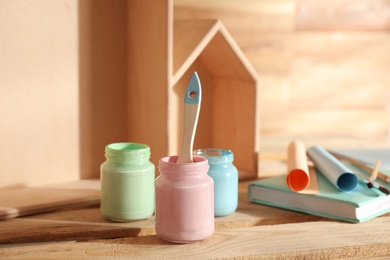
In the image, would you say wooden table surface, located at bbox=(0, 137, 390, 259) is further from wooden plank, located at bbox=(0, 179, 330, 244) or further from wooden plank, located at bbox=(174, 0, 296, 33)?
wooden plank, located at bbox=(174, 0, 296, 33)

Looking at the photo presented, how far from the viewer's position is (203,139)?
1.29 m

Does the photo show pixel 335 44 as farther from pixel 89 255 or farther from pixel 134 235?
pixel 89 255

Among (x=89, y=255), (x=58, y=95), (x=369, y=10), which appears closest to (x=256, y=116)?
(x=58, y=95)

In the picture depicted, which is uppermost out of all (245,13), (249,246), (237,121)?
(245,13)

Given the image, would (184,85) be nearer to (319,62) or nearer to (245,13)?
(245,13)

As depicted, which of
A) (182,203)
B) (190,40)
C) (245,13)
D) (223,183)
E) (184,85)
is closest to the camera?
(182,203)

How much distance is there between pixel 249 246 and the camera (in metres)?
0.82

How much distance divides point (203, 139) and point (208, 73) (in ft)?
0.47

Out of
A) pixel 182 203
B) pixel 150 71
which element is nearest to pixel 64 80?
pixel 150 71

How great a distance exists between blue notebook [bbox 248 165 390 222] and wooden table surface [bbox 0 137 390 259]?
0.01 metres

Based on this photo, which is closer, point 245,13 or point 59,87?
point 59,87

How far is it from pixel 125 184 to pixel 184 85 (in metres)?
0.38

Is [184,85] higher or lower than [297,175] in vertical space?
higher

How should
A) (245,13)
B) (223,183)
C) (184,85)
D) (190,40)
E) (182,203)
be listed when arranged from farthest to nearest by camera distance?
1. (245,13)
2. (184,85)
3. (190,40)
4. (223,183)
5. (182,203)
